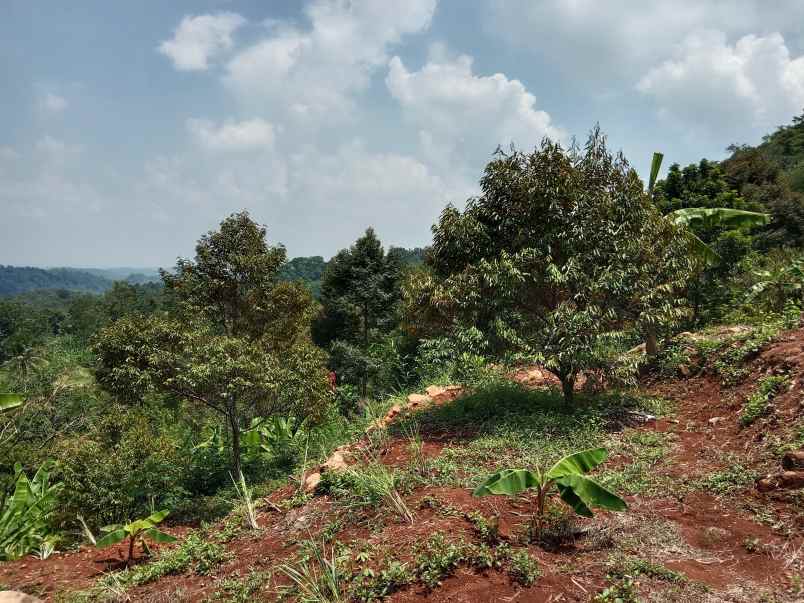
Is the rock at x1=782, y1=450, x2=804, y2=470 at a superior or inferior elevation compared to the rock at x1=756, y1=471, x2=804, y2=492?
superior

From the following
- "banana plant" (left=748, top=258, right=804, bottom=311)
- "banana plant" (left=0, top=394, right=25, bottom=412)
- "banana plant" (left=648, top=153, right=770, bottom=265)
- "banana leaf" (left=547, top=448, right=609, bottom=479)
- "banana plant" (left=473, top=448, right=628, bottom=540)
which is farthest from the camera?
"banana plant" (left=648, top=153, right=770, bottom=265)

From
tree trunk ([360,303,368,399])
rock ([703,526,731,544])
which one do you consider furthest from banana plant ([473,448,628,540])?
tree trunk ([360,303,368,399])

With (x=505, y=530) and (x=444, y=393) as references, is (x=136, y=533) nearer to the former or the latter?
(x=505, y=530)

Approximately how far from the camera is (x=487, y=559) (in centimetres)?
418

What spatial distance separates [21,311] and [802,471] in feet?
298

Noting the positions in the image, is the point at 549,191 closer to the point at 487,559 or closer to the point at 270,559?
the point at 487,559

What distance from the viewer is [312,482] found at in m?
7.50

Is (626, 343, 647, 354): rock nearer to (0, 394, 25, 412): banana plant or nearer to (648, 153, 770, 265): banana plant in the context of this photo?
(648, 153, 770, 265): banana plant

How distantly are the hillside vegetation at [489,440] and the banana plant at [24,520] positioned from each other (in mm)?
50

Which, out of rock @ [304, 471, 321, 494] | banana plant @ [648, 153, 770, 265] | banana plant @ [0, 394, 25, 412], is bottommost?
rock @ [304, 471, 321, 494]

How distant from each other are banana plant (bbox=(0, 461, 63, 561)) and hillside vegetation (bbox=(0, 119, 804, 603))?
5cm

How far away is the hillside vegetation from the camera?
14.5ft

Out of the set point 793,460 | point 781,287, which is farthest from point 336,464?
point 781,287

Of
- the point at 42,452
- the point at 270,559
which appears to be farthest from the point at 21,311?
the point at 270,559
